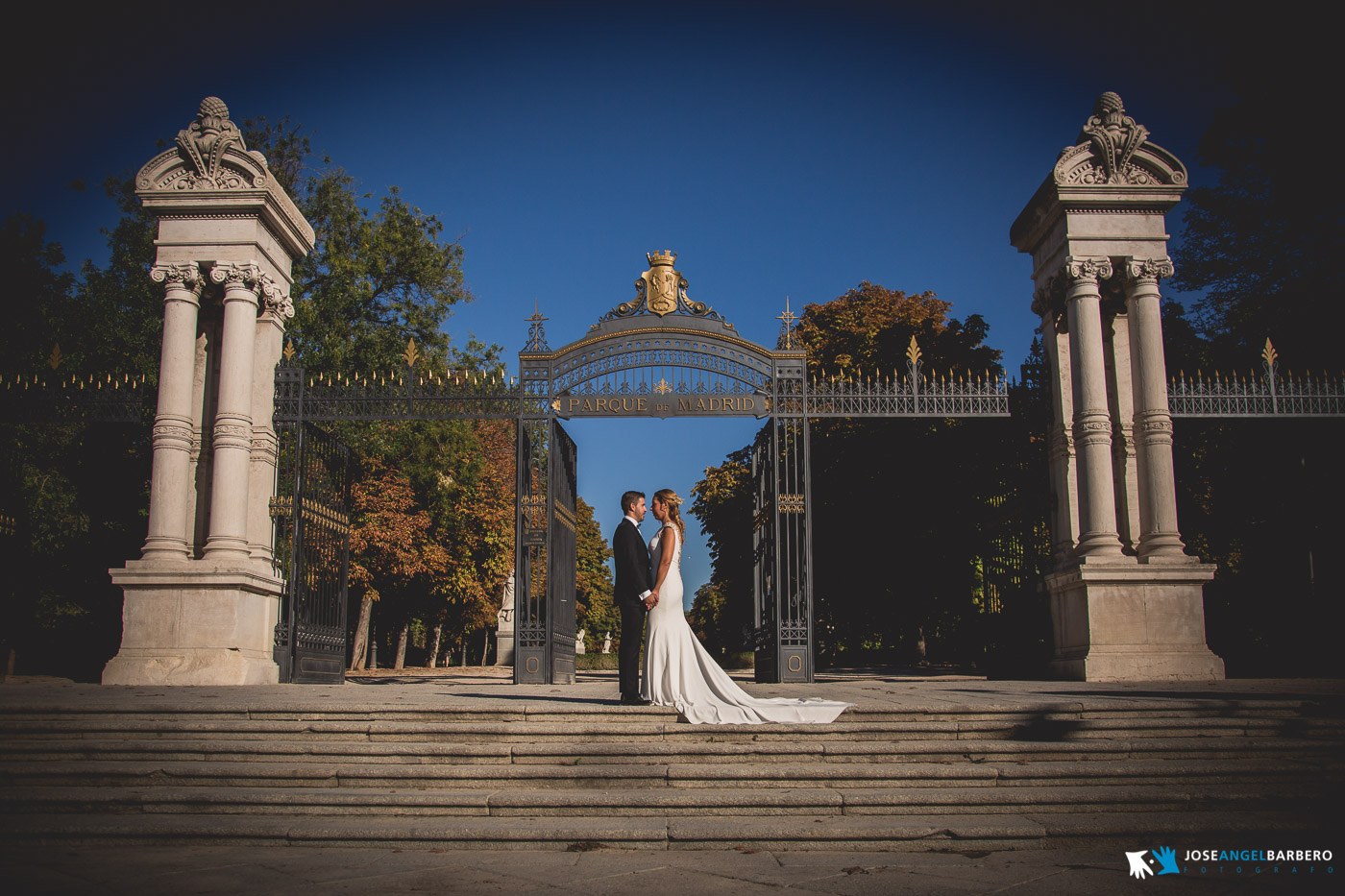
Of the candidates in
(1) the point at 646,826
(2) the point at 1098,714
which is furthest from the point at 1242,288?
(1) the point at 646,826

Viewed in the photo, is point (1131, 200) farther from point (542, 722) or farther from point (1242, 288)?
point (1242, 288)

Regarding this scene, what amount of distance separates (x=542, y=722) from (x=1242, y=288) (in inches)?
887

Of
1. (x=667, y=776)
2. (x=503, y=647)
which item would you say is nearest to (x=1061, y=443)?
(x=667, y=776)

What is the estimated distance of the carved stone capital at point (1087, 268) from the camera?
44.9ft

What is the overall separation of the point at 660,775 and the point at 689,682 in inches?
73.5

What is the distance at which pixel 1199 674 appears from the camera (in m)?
12.3

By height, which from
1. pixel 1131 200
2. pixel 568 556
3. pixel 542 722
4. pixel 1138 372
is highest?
pixel 1131 200

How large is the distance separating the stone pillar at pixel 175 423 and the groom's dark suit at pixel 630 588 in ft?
21.5

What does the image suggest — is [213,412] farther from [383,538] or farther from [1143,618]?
[383,538]

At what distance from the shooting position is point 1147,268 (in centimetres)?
1370

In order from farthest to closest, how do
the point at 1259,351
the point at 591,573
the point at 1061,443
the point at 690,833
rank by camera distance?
the point at 591,573, the point at 1259,351, the point at 1061,443, the point at 690,833

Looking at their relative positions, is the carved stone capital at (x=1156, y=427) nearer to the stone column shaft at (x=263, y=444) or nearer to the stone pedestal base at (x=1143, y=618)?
the stone pedestal base at (x=1143, y=618)

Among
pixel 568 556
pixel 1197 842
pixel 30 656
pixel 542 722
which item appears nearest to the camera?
pixel 1197 842

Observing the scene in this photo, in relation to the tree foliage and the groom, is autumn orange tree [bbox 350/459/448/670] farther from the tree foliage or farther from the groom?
the groom
